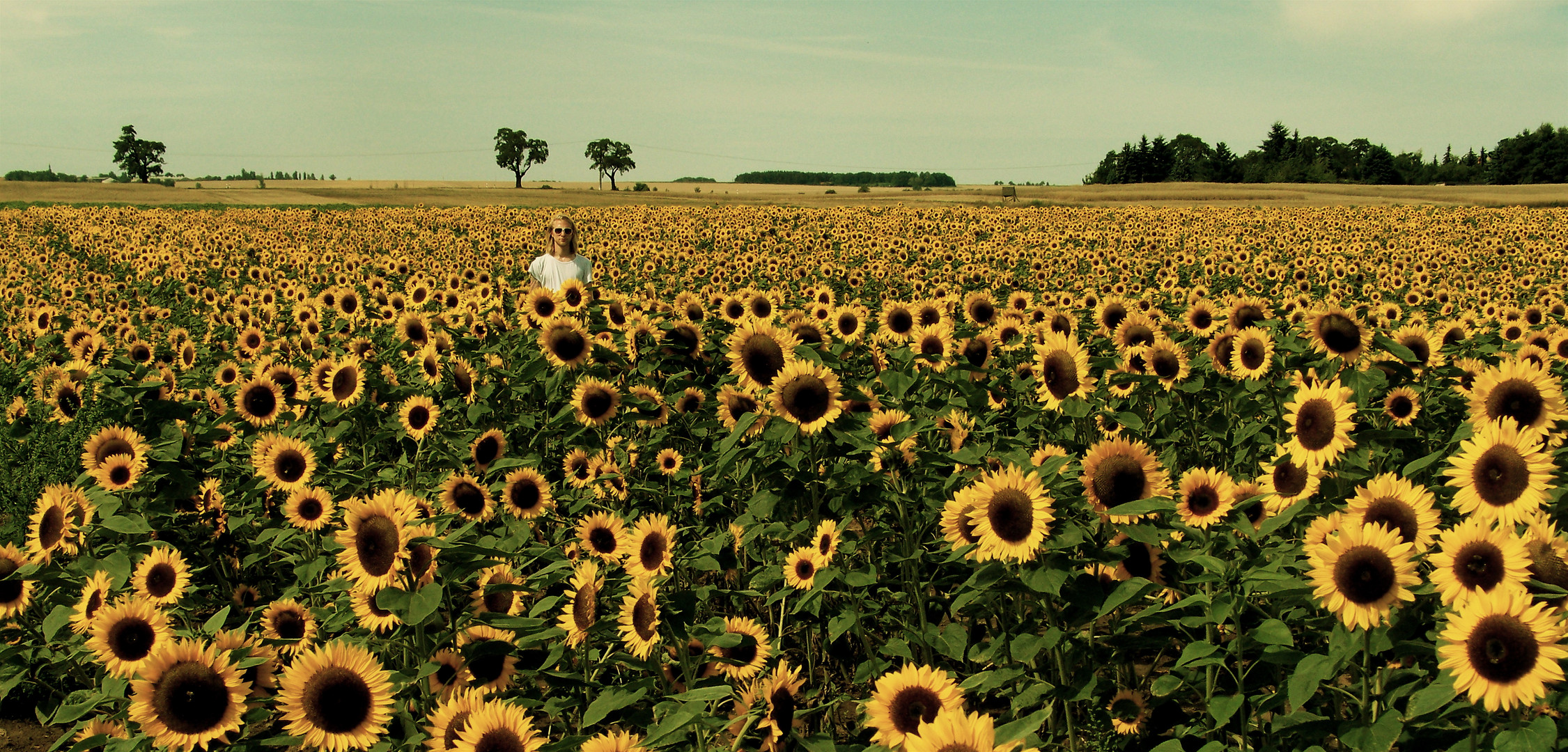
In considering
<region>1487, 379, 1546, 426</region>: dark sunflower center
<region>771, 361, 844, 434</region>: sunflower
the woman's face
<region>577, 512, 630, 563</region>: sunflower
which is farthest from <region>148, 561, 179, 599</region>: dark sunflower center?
the woman's face

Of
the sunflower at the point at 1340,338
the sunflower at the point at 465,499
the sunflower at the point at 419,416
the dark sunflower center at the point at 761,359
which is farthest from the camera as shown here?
the sunflower at the point at 419,416

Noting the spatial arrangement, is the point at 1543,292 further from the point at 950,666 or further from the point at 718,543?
the point at 718,543

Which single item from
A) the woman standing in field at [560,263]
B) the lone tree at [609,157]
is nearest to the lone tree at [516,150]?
the lone tree at [609,157]

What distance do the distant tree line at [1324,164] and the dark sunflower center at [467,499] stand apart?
382ft

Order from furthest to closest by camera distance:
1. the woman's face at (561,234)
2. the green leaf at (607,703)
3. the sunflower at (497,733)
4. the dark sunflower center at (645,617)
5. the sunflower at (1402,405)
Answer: the woman's face at (561,234)
the sunflower at (1402,405)
the dark sunflower center at (645,617)
the green leaf at (607,703)
the sunflower at (497,733)

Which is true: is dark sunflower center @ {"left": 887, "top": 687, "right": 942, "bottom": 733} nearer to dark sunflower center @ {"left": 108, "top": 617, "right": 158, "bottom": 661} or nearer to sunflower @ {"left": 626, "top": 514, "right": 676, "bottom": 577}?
sunflower @ {"left": 626, "top": 514, "right": 676, "bottom": 577}

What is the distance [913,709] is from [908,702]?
0.03 m

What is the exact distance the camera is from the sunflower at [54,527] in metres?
3.94

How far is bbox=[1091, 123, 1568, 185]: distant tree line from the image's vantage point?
9606cm

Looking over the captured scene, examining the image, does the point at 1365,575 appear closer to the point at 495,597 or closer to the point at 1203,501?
the point at 1203,501

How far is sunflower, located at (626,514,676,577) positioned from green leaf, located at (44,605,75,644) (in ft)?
7.21

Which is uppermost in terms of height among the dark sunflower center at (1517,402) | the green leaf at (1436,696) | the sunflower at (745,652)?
the dark sunflower center at (1517,402)

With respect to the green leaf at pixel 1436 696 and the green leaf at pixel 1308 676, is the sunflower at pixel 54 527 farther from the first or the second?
the green leaf at pixel 1436 696

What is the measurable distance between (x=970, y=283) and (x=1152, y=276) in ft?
13.0
